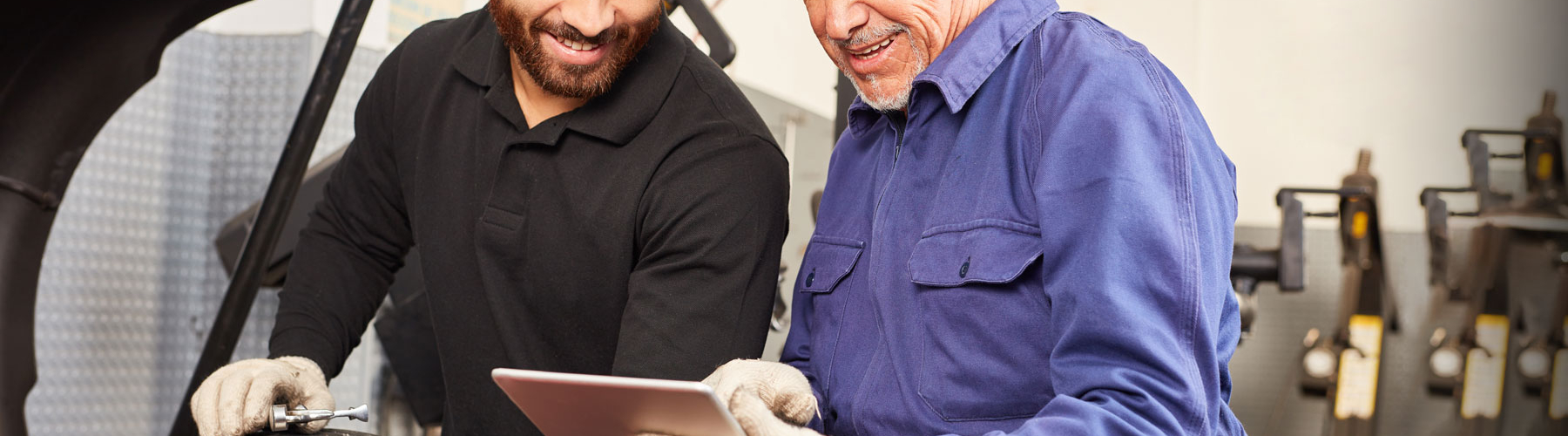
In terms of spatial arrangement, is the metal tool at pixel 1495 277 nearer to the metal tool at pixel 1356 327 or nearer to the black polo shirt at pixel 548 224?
the metal tool at pixel 1356 327

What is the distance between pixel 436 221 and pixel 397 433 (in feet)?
4.58

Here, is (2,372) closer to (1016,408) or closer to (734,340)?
(734,340)

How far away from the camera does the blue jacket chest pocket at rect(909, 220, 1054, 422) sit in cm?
97

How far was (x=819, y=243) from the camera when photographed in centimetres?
133

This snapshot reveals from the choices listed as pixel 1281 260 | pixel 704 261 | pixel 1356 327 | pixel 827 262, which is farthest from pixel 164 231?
pixel 1356 327

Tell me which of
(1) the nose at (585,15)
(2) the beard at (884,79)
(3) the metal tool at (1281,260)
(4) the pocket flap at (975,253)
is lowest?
(3) the metal tool at (1281,260)

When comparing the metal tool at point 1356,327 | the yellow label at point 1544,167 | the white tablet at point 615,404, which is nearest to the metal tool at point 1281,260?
the metal tool at point 1356,327

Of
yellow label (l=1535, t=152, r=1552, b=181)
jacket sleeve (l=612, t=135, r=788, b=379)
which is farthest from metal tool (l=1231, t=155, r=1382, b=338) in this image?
jacket sleeve (l=612, t=135, r=788, b=379)

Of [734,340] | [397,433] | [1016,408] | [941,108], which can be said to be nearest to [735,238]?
[734,340]

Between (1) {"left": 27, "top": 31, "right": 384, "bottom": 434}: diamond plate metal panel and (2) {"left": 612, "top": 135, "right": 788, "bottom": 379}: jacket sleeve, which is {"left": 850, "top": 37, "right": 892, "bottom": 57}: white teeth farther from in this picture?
(1) {"left": 27, "top": 31, "right": 384, "bottom": 434}: diamond plate metal panel

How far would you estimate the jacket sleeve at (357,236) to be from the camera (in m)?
1.70

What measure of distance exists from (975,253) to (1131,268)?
178mm

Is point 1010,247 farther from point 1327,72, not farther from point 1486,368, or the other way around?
point 1327,72

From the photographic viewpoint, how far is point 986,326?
99 cm
